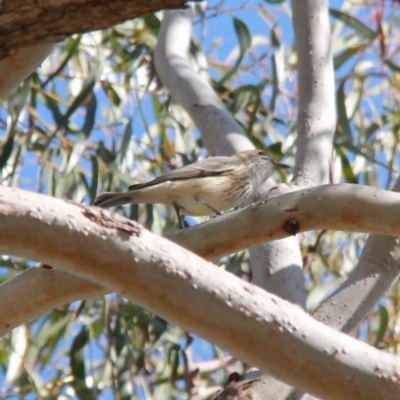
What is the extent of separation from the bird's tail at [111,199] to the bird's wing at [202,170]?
144 mm

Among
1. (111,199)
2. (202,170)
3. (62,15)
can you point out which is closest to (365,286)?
(62,15)

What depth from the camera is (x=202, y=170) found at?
12.8 ft

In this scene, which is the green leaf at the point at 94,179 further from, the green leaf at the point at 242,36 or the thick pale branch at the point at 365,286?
the thick pale branch at the point at 365,286

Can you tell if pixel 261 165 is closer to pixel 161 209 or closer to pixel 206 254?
pixel 161 209

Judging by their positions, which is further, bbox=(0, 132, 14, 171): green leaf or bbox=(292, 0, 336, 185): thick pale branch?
bbox=(0, 132, 14, 171): green leaf

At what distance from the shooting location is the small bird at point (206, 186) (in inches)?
144

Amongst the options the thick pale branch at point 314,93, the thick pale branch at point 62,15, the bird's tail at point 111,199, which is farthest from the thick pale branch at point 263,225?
the bird's tail at point 111,199

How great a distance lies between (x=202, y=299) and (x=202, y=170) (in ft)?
7.63

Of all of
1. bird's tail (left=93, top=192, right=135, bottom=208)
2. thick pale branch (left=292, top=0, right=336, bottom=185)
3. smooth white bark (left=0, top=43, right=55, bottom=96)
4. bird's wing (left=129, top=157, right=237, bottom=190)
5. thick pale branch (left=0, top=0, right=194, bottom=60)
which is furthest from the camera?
bird's wing (left=129, top=157, right=237, bottom=190)

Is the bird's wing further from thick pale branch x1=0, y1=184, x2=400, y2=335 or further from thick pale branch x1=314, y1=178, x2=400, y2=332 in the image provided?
thick pale branch x1=0, y1=184, x2=400, y2=335

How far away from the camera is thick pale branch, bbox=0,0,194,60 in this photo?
2.01 meters

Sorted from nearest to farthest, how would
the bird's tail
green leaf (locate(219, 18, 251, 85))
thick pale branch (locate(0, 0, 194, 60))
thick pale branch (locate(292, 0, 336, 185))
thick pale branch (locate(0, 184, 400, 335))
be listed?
1. thick pale branch (locate(0, 184, 400, 335))
2. thick pale branch (locate(0, 0, 194, 60))
3. thick pale branch (locate(292, 0, 336, 185))
4. the bird's tail
5. green leaf (locate(219, 18, 251, 85))

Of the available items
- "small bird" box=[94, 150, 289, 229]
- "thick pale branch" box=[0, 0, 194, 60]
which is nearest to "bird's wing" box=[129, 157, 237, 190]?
"small bird" box=[94, 150, 289, 229]

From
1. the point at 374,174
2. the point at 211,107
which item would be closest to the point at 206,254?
the point at 211,107
